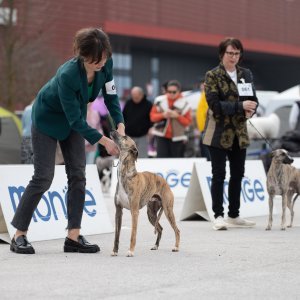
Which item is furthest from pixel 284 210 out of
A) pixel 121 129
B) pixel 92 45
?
pixel 92 45

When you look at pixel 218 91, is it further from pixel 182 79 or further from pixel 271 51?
pixel 271 51

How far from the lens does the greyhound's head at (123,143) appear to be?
7359 millimetres

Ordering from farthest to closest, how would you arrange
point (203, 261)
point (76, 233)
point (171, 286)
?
point (76, 233)
point (203, 261)
point (171, 286)

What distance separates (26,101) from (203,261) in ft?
80.1

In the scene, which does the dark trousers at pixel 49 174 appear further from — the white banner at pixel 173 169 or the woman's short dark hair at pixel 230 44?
the white banner at pixel 173 169

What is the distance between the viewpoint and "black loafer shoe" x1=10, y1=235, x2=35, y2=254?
7.66 m

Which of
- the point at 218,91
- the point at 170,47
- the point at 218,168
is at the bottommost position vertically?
the point at 218,168

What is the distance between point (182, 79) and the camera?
57.8 metres

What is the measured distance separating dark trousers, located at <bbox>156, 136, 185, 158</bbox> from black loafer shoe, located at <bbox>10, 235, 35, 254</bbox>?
772 cm

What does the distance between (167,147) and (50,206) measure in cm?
651

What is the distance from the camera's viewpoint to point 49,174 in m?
7.64

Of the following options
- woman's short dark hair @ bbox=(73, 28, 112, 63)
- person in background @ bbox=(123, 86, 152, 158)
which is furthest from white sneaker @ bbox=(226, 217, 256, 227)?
person in background @ bbox=(123, 86, 152, 158)

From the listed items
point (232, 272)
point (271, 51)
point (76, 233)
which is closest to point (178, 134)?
Result: point (76, 233)

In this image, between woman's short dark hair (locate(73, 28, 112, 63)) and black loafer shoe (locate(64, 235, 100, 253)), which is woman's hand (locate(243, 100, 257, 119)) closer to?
black loafer shoe (locate(64, 235, 100, 253))
